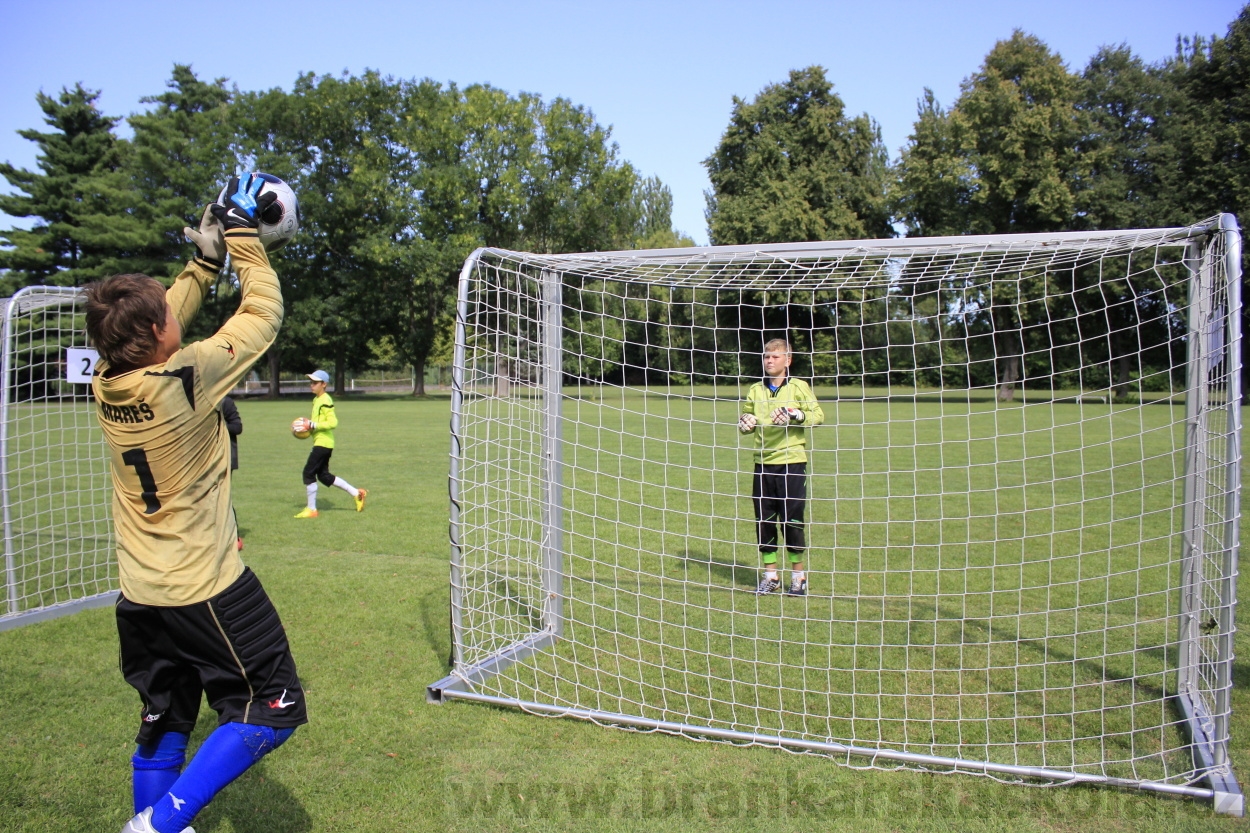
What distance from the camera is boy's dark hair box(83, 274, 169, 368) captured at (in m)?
2.62

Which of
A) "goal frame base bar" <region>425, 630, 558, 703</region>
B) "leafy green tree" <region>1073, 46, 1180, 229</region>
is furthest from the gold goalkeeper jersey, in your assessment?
"leafy green tree" <region>1073, 46, 1180, 229</region>

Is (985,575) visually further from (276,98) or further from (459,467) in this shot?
(276,98)

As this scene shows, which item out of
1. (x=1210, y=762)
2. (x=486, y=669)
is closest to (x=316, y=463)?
(x=486, y=669)

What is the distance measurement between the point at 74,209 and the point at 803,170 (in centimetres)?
3950

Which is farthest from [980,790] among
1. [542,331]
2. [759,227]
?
[759,227]

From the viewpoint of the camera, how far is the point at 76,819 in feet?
11.7

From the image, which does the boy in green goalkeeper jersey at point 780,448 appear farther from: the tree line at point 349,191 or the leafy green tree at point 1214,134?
the tree line at point 349,191

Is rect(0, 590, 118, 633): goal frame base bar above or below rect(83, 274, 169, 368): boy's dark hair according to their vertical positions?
below

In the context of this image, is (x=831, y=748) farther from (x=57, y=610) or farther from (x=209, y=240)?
(x=57, y=610)

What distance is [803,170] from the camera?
1799 inches

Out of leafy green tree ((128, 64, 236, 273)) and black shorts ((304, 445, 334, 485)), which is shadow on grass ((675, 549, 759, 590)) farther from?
leafy green tree ((128, 64, 236, 273))

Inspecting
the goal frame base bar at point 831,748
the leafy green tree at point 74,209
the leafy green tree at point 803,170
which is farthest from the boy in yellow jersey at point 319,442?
the leafy green tree at point 74,209

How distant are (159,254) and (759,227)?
33.7m

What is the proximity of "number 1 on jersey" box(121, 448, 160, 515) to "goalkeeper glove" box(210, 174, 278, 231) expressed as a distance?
0.83 m
